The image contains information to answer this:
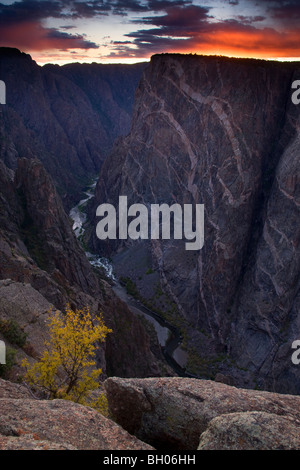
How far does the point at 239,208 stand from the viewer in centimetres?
6241

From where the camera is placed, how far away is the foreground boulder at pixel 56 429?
12.3 m

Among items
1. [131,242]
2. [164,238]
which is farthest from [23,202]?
[131,242]

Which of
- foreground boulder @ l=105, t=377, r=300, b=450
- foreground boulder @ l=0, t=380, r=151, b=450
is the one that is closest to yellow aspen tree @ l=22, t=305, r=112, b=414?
foreground boulder @ l=105, t=377, r=300, b=450

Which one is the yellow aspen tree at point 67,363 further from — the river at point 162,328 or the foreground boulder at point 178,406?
the river at point 162,328

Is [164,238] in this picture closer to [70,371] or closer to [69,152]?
[70,371]

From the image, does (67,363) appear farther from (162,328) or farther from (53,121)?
(53,121)

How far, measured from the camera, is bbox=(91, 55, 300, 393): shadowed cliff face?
54.6m

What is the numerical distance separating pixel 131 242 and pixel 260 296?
36980 mm

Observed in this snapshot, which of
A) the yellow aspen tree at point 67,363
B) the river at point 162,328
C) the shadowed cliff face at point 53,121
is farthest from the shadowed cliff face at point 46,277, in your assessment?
the shadowed cliff face at point 53,121

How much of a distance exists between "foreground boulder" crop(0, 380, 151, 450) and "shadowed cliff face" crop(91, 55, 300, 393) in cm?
3954

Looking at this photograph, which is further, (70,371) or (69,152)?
(69,152)

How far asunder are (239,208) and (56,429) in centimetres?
5268

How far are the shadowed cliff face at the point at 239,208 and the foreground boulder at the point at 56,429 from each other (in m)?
39.5
